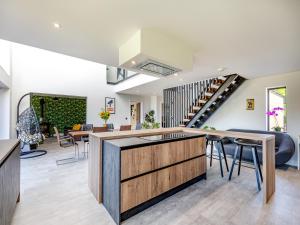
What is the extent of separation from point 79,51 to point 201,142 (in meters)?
2.86

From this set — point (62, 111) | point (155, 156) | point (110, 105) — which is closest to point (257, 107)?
point (155, 156)

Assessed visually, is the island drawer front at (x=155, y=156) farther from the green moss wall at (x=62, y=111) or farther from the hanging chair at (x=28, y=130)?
the green moss wall at (x=62, y=111)

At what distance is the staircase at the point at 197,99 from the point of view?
16.7ft

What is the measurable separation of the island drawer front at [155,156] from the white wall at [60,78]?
5.64 meters

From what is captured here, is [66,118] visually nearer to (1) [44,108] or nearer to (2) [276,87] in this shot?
(1) [44,108]

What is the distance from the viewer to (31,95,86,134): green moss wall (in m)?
6.37

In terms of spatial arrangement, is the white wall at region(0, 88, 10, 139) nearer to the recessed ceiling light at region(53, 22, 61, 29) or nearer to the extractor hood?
the recessed ceiling light at region(53, 22, 61, 29)

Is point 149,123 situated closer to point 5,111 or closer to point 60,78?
point 60,78

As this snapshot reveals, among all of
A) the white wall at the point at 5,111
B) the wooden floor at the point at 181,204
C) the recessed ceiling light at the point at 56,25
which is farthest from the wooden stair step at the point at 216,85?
the white wall at the point at 5,111

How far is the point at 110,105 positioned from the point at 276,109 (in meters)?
6.77

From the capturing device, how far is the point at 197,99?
576cm

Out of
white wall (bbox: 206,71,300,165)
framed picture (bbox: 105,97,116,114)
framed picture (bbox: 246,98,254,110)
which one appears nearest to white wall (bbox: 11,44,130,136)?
framed picture (bbox: 105,97,116,114)

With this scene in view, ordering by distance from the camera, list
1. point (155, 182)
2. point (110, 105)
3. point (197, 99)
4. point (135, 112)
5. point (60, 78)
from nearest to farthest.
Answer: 1. point (155, 182)
2. point (197, 99)
3. point (60, 78)
4. point (110, 105)
5. point (135, 112)

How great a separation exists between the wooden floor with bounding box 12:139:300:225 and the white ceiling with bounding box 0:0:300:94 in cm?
241
